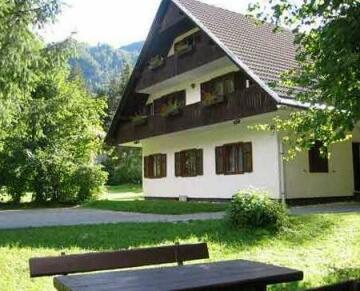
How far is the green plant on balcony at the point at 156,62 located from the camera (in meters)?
23.3

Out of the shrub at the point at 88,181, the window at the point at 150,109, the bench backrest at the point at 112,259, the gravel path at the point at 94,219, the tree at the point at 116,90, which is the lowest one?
the gravel path at the point at 94,219

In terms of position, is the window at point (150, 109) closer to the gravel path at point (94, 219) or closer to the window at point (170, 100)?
the window at point (170, 100)

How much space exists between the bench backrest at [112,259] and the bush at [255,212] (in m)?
5.14

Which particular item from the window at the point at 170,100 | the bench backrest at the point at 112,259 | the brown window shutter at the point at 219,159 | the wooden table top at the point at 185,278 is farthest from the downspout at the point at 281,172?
the wooden table top at the point at 185,278

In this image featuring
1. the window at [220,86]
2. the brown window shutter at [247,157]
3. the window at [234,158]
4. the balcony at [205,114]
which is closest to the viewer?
the balcony at [205,114]

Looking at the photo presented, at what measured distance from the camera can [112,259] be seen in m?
5.38

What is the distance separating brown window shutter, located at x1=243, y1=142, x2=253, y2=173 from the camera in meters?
19.3

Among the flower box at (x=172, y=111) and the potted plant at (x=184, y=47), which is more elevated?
the potted plant at (x=184, y=47)

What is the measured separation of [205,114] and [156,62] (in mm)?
4857

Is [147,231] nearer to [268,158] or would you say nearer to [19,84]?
[19,84]

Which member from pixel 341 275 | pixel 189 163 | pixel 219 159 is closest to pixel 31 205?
pixel 189 163

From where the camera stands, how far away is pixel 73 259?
5188 millimetres

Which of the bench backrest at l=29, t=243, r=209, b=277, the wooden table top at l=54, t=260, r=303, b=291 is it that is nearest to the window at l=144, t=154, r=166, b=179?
the bench backrest at l=29, t=243, r=209, b=277

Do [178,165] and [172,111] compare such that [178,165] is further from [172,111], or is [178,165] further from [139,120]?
[172,111]
